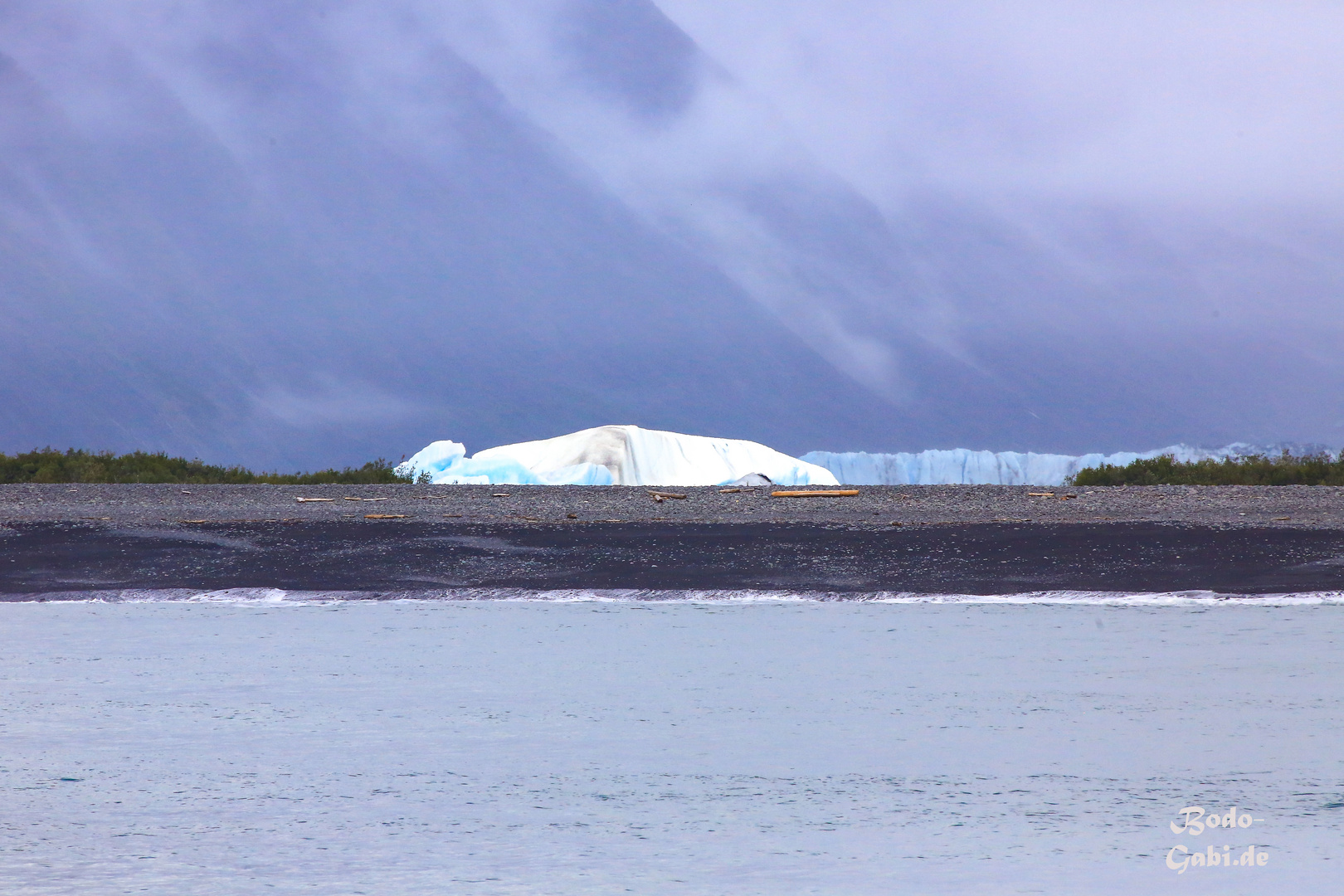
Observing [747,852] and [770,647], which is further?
[770,647]

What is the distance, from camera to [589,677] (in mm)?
4680

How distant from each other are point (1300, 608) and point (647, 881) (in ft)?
15.5

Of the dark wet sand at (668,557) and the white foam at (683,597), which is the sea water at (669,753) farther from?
the dark wet sand at (668,557)

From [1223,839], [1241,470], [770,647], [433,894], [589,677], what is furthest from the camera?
[1241,470]

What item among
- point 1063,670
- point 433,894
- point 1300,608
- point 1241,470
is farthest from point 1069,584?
point 1241,470

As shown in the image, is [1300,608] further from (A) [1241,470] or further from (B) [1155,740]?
(A) [1241,470]

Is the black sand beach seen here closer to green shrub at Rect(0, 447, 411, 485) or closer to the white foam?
the white foam

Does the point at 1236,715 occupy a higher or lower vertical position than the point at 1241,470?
lower

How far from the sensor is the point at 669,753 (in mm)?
3656

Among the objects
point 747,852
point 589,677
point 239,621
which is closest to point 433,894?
point 747,852

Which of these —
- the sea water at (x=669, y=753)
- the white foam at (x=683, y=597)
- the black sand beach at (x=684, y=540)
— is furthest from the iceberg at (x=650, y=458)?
the sea water at (x=669, y=753)

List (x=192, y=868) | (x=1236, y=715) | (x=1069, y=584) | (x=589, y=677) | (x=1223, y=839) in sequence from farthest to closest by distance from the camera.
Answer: (x=1069, y=584), (x=589, y=677), (x=1236, y=715), (x=1223, y=839), (x=192, y=868)

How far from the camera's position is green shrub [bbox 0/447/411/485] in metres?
16.0

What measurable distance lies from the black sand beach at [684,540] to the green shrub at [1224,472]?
3.73 meters
